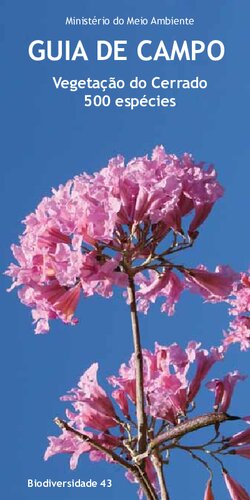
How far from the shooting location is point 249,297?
3535mm

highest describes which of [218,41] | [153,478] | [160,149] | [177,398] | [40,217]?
[218,41]

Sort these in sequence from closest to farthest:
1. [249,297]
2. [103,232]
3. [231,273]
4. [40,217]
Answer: [103,232] → [40,217] → [231,273] → [249,297]

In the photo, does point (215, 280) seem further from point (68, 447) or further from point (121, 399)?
point (68, 447)

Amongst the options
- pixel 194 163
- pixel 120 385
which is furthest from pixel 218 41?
pixel 120 385

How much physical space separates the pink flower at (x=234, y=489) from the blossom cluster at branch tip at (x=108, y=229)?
0.55m

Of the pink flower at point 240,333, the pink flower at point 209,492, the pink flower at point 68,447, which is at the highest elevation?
the pink flower at point 240,333

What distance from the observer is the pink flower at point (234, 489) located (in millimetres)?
2479

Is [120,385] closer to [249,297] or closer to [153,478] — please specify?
[153,478]

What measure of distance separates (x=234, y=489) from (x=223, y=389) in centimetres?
28

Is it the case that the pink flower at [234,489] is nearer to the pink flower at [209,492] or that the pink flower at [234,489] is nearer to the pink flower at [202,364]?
the pink flower at [209,492]

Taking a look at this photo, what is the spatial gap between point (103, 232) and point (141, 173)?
0.23m

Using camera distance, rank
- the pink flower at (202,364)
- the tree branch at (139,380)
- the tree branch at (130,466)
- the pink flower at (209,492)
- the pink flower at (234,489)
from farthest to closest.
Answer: the pink flower at (202,364) → the pink flower at (234,489) → the pink flower at (209,492) → the tree branch at (139,380) → the tree branch at (130,466)

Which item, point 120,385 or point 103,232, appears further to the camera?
point 120,385

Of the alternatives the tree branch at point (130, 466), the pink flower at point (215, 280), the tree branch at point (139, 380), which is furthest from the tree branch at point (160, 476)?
the pink flower at point (215, 280)
